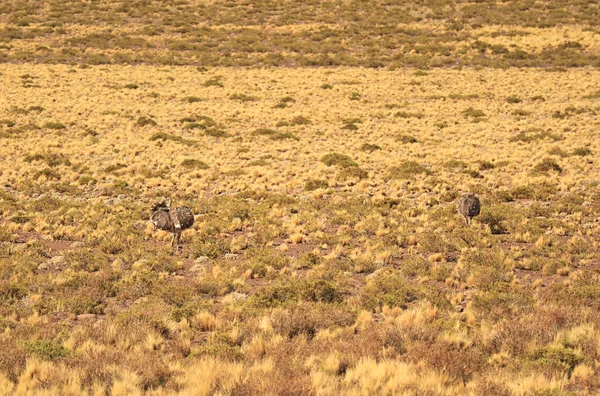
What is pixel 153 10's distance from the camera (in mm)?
77875

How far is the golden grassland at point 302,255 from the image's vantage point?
738 centimetres

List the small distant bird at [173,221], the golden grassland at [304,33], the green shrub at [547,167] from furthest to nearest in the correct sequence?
the golden grassland at [304,33] → the green shrub at [547,167] → the small distant bird at [173,221]

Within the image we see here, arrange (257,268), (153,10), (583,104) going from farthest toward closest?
1. (153,10)
2. (583,104)
3. (257,268)

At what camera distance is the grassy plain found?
297 inches

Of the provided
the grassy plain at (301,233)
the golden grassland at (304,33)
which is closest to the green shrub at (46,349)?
the grassy plain at (301,233)

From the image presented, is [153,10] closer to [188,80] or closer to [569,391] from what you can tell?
[188,80]

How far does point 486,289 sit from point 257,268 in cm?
485

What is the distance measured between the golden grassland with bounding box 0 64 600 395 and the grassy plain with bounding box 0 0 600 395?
0.06 metres

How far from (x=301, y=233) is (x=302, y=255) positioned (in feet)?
7.04

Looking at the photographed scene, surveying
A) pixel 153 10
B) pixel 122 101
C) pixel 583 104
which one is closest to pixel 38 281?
pixel 122 101

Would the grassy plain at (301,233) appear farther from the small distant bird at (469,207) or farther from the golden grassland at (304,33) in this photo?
the golden grassland at (304,33)

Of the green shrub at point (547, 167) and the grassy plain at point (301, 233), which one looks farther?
the green shrub at point (547, 167)

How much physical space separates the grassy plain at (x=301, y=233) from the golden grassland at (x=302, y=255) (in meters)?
0.06

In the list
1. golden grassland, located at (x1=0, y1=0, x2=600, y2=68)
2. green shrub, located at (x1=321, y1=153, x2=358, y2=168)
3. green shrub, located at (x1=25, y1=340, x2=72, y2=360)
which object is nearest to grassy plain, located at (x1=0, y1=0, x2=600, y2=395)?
green shrub, located at (x1=25, y1=340, x2=72, y2=360)
